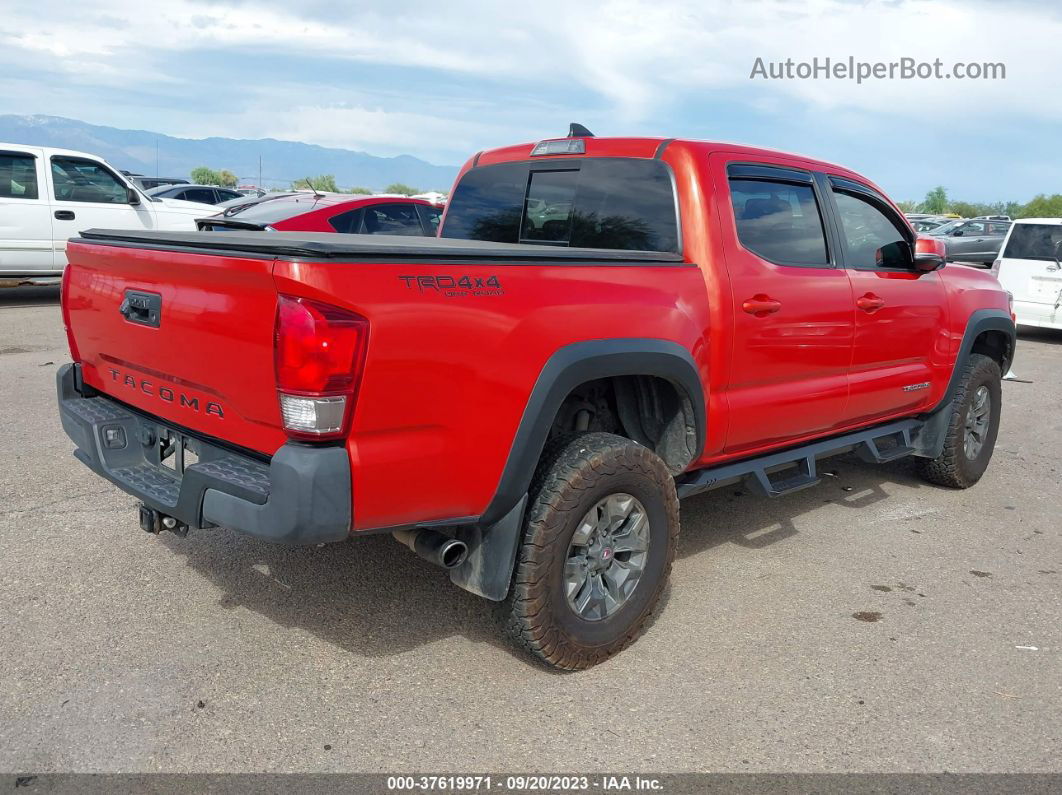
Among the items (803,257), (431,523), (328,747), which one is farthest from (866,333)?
(328,747)

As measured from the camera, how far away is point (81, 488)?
4.93 meters

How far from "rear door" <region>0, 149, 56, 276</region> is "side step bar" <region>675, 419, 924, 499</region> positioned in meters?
10.4

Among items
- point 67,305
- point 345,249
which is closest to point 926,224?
point 67,305

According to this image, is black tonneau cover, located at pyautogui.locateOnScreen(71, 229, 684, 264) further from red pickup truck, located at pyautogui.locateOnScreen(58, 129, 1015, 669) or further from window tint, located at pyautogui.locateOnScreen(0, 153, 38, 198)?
window tint, located at pyautogui.locateOnScreen(0, 153, 38, 198)

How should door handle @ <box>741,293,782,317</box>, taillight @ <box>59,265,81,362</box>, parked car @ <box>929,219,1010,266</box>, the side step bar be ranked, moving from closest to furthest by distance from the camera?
taillight @ <box>59,265,81,362</box> < door handle @ <box>741,293,782,317</box> < the side step bar < parked car @ <box>929,219,1010,266</box>

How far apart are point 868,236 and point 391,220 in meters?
7.40

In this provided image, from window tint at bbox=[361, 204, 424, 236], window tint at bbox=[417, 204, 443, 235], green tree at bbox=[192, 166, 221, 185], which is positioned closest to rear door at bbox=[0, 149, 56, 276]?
window tint at bbox=[361, 204, 424, 236]

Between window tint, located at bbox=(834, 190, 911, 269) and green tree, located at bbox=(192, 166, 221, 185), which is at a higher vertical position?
window tint, located at bbox=(834, 190, 911, 269)

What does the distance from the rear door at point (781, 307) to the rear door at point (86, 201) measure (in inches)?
382

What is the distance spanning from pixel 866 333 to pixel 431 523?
2.65m

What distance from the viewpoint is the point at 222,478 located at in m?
2.79

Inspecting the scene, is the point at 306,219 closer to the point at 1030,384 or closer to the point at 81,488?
the point at 81,488

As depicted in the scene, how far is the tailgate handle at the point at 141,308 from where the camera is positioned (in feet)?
10.1

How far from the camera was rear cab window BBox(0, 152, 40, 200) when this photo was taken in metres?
11.4
